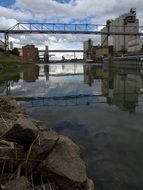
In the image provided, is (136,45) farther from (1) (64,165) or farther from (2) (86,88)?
(1) (64,165)

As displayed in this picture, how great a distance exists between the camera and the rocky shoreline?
7.30 meters

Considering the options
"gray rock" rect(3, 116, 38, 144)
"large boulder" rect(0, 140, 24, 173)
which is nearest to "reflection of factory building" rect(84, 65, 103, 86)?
"gray rock" rect(3, 116, 38, 144)

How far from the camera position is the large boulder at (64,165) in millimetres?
7395

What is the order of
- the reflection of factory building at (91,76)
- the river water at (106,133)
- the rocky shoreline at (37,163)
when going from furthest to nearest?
the reflection of factory building at (91,76), the river water at (106,133), the rocky shoreline at (37,163)

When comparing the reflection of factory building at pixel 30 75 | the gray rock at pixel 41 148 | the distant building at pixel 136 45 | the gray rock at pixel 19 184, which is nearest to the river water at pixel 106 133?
the gray rock at pixel 41 148

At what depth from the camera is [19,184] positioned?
22.4ft

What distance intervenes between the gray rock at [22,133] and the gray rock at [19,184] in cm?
140

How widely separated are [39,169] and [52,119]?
995cm

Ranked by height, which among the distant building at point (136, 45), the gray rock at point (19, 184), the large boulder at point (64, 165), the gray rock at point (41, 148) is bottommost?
the gray rock at point (19, 184)

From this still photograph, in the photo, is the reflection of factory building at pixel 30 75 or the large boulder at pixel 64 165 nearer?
the large boulder at pixel 64 165

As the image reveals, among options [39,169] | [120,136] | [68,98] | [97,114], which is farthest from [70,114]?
[39,169]

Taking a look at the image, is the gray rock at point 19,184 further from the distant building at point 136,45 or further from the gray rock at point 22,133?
the distant building at point 136,45

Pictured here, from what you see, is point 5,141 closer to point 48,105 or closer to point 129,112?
point 129,112

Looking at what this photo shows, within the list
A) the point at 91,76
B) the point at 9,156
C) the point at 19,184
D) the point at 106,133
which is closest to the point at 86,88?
the point at 106,133
